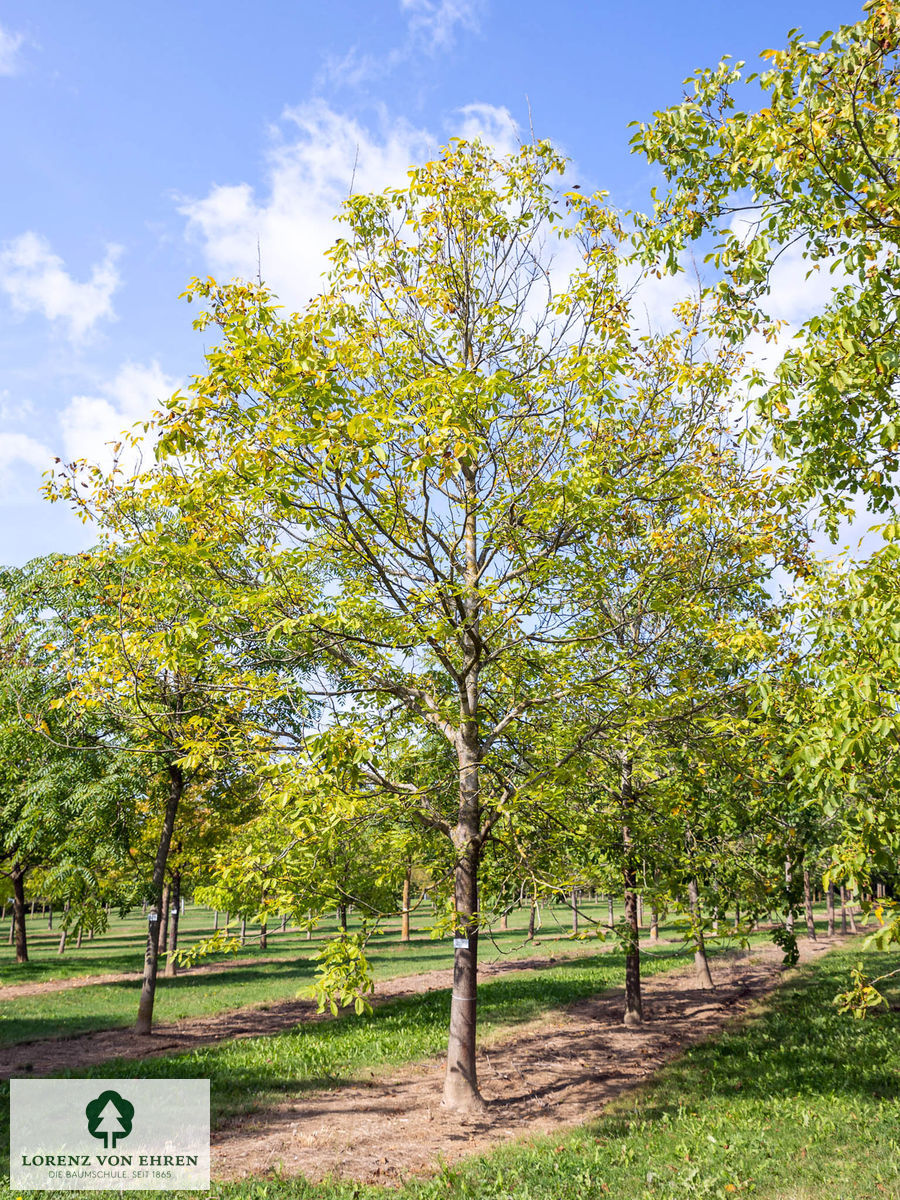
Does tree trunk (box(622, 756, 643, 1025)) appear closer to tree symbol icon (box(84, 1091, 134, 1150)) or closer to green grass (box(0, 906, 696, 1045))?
green grass (box(0, 906, 696, 1045))

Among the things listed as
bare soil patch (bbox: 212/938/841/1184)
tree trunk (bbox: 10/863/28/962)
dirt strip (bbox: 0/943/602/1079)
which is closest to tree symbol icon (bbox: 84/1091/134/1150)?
bare soil patch (bbox: 212/938/841/1184)

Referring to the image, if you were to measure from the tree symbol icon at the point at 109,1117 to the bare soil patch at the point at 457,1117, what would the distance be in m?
1.12

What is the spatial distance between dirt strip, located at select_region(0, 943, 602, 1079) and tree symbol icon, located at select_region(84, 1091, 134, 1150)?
2891 millimetres

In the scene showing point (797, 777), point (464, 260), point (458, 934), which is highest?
point (464, 260)

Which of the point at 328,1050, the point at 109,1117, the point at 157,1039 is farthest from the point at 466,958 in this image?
the point at 157,1039

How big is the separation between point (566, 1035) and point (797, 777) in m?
10.8

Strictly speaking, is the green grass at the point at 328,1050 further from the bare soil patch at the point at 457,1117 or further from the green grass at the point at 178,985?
the green grass at the point at 178,985

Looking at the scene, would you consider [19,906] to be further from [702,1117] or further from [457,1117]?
[702,1117]

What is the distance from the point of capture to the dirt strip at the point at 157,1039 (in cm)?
1210

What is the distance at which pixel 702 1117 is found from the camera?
311 inches

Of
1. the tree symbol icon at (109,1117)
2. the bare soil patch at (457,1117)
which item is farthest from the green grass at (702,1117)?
the tree symbol icon at (109,1117)

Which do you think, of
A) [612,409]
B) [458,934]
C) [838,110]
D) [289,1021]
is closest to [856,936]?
[289,1021]

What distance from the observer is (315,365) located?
6.64 metres

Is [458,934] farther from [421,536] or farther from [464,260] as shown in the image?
[464,260]
